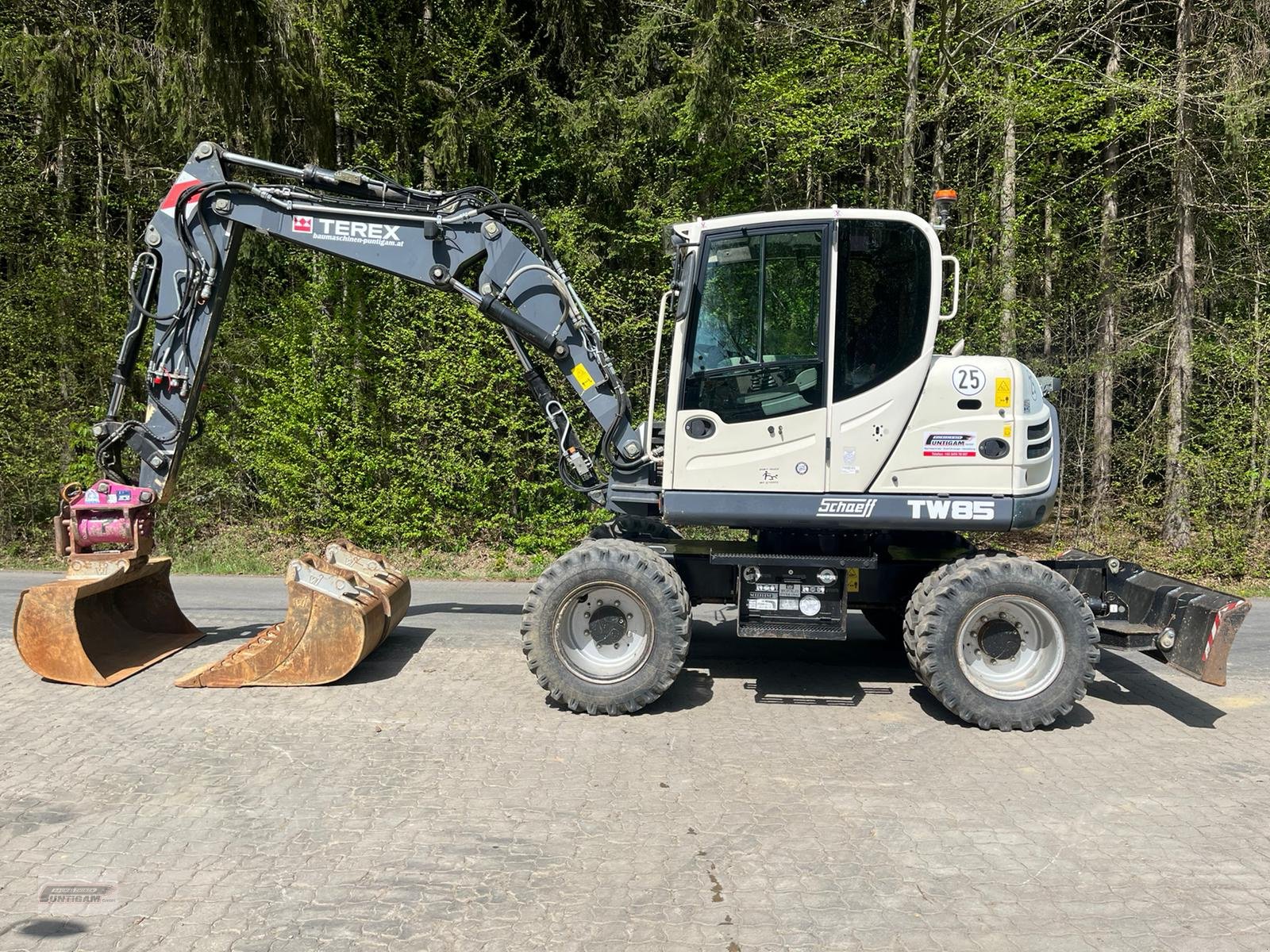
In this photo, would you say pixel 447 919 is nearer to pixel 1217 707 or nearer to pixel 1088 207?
pixel 1217 707

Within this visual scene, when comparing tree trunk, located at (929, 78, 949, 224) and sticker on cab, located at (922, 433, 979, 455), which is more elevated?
tree trunk, located at (929, 78, 949, 224)

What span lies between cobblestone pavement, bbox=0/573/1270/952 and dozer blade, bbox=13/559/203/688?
0.21m

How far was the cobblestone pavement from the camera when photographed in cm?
361

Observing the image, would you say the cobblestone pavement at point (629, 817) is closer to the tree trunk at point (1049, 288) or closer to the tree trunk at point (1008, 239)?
the tree trunk at point (1008, 239)

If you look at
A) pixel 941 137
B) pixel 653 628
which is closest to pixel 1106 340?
pixel 941 137

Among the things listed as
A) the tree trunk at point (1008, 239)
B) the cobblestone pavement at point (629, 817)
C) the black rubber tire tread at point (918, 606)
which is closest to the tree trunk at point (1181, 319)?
the tree trunk at point (1008, 239)

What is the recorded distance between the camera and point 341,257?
6.96 m

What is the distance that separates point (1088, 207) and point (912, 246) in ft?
33.0

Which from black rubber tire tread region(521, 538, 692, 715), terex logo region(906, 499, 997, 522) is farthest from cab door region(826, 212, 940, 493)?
black rubber tire tread region(521, 538, 692, 715)

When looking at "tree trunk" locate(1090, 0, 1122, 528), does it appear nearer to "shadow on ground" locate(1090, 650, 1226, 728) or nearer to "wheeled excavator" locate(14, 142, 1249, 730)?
"shadow on ground" locate(1090, 650, 1226, 728)

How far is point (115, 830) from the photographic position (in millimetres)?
4324

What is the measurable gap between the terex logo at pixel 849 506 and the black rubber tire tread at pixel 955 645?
668mm

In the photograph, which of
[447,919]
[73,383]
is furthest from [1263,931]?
[73,383]

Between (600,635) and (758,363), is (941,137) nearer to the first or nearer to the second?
(758,363)
